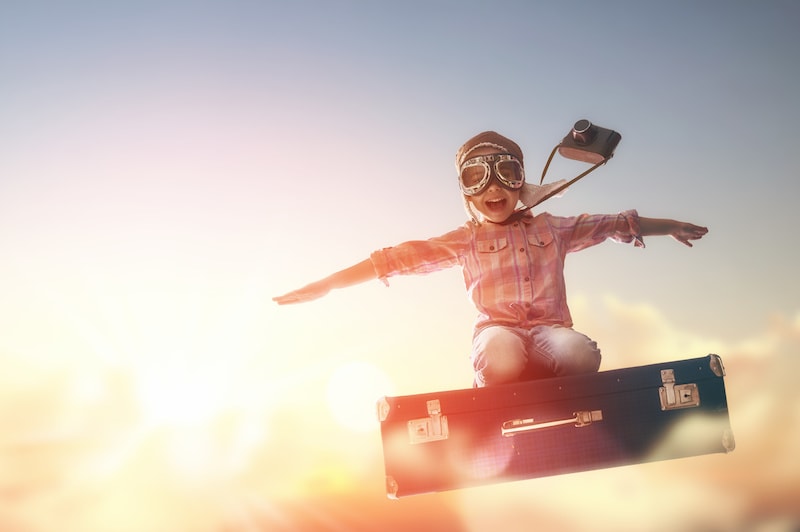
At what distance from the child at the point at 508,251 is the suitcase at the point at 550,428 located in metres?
0.25

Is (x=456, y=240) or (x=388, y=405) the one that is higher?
(x=456, y=240)

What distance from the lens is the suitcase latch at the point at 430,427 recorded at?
323 centimetres

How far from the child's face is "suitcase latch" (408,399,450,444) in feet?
3.68

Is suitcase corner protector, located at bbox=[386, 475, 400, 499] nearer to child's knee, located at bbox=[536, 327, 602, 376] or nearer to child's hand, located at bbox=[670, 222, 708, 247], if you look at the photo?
child's knee, located at bbox=[536, 327, 602, 376]

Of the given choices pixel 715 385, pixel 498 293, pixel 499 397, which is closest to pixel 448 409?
pixel 499 397

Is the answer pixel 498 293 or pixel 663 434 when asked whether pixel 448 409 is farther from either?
pixel 663 434

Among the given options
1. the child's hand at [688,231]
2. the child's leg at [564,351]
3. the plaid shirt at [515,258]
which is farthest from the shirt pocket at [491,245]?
the child's hand at [688,231]

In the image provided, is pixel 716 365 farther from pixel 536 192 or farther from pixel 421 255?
pixel 421 255

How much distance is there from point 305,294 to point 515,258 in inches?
42.9

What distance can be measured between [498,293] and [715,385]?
108 cm

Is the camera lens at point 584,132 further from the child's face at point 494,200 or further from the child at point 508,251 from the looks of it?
the child's face at point 494,200

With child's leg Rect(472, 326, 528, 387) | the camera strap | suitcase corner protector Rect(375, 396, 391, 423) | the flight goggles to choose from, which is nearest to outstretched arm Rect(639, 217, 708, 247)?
the camera strap

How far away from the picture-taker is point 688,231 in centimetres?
378

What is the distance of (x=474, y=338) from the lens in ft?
12.0
